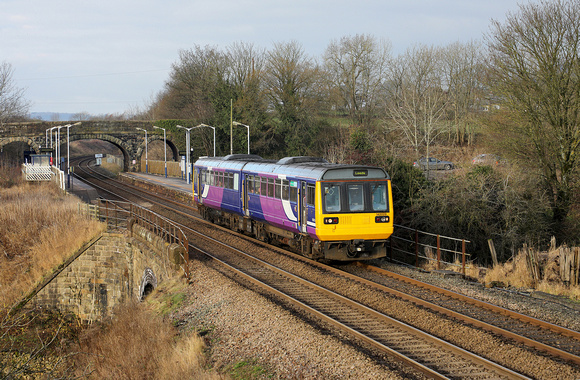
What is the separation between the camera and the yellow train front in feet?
47.2

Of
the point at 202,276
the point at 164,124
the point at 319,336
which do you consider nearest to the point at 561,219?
the point at 202,276

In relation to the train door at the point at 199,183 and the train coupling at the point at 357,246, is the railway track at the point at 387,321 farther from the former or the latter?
the train door at the point at 199,183

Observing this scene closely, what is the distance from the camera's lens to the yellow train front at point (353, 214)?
14.4 meters

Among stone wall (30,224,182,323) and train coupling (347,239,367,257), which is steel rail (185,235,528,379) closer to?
train coupling (347,239,367,257)

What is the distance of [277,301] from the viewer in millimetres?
11430

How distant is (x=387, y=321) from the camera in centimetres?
985

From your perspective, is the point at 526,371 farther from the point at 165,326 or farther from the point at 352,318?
the point at 165,326

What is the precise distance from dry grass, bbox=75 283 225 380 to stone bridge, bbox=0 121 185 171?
47699 mm

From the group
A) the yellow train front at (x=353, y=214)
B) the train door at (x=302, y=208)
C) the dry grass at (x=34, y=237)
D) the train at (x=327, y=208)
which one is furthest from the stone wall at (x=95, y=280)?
the yellow train front at (x=353, y=214)

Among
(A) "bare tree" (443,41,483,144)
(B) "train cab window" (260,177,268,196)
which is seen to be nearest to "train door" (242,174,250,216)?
(B) "train cab window" (260,177,268,196)

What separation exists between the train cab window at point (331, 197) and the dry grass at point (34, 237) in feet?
33.8

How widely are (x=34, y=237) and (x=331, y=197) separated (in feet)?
49.4

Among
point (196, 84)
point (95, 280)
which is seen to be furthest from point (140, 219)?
point (196, 84)

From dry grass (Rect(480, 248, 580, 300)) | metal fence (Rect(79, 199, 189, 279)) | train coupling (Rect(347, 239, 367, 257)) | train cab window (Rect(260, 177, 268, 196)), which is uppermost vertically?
train cab window (Rect(260, 177, 268, 196))
